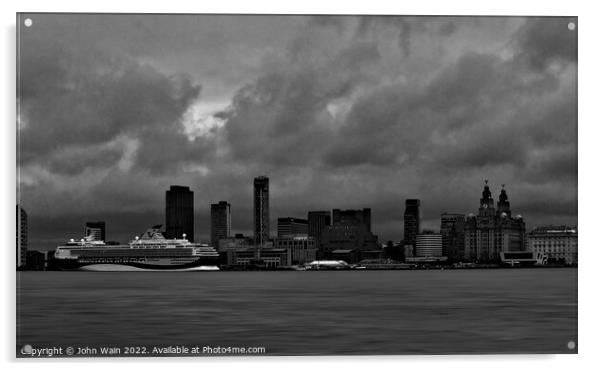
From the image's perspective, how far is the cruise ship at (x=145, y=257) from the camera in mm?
49781

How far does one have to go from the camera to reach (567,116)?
9.31 meters

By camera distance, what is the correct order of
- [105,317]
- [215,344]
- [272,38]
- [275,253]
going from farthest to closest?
[275,253] < [105,317] < [272,38] < [215,344]

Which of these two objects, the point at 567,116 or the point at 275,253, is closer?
the point at 567,116

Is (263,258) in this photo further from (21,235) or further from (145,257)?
(21,235)

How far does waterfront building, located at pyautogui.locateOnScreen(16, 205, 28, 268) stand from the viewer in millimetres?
8648

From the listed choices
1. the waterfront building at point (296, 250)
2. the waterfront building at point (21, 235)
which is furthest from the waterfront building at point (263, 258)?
the waterfront building at point (21, 235)

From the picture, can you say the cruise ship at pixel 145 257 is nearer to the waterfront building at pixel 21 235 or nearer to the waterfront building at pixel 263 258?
the waterfront building at pixel 263 258

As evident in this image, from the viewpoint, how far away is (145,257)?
5394 cm

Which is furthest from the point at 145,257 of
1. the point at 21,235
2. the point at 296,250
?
the point at 21,235

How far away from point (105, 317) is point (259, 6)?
511cm

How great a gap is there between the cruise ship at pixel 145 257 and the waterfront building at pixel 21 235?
1499 inches

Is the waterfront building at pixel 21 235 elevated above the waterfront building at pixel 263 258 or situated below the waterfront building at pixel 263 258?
above

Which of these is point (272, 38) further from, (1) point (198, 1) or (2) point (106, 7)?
(2) point (106, 7)

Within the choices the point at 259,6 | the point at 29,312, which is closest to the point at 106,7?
the point at 259,6
